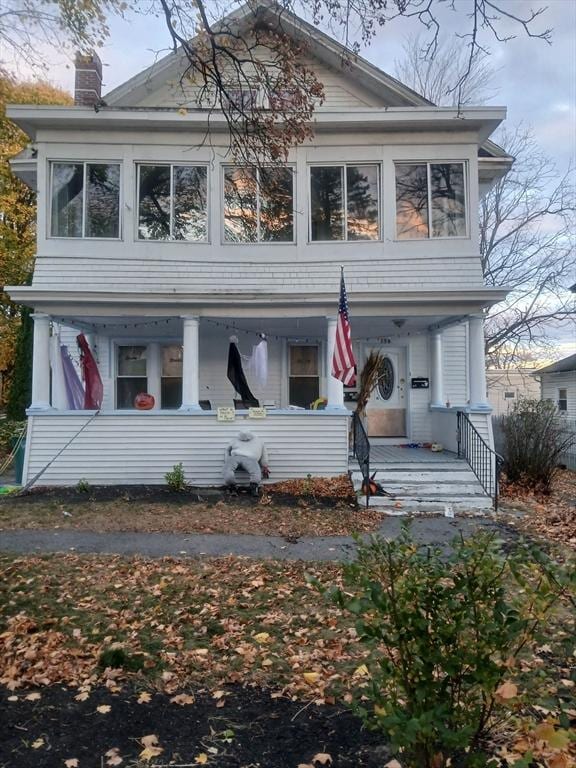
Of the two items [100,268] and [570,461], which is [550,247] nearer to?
[570,461]

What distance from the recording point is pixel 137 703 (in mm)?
3535

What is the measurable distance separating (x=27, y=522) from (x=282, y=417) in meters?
4.75

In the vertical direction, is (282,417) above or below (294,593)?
above

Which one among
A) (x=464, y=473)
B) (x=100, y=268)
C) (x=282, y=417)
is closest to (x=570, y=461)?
(x=464, y=473)

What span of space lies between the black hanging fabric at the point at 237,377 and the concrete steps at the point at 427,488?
8.66ft

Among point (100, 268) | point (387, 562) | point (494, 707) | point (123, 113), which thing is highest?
point (123, 113)

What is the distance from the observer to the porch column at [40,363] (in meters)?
11.0

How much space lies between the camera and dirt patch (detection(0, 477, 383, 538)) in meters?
8.28

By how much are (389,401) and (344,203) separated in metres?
4.62

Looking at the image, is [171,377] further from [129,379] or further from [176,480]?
[176,480]

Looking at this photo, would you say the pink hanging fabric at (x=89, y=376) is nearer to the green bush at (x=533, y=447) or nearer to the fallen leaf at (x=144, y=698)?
the green bush at (x=533, y=447)

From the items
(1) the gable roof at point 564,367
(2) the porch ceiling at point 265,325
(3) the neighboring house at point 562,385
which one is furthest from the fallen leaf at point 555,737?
(1) the gable roof at point 564,367

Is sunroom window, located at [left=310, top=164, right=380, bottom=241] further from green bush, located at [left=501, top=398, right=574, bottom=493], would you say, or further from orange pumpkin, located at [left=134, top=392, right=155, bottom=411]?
orange pumpkin, located at [left=134, top=392, right=155, bottom=411]

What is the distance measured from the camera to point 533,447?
1134 cm
